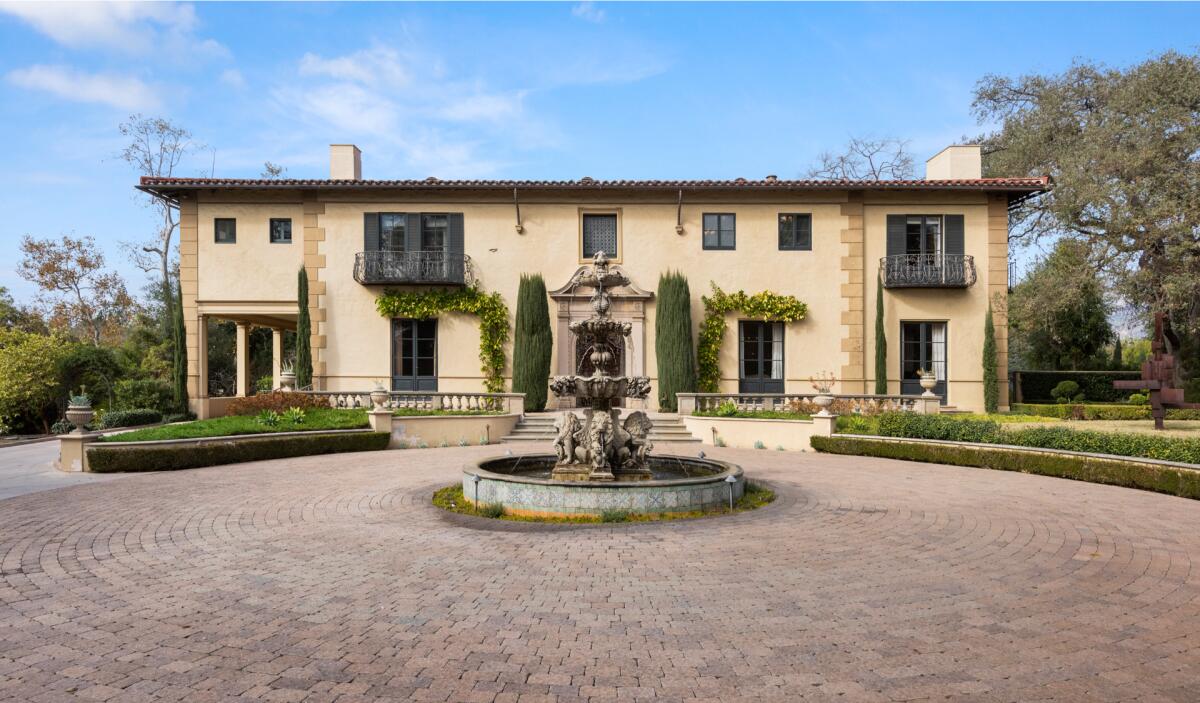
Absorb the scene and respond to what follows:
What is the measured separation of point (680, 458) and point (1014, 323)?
61.1ft

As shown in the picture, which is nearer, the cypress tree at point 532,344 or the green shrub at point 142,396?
the cypress tree at point 532,344

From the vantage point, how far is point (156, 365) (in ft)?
86.9

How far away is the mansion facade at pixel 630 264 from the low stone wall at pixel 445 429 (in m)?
3.90

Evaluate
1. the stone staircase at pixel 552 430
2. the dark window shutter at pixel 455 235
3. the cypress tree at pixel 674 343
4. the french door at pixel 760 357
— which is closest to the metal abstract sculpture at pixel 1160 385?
the french door at pixel 760 357

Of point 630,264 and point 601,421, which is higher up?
point 630,264

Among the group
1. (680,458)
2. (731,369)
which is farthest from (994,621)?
(731,369)

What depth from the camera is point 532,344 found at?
19797 mm

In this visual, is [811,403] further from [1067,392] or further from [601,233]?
[1067,392]

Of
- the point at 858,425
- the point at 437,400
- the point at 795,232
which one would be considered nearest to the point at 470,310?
the point at 437,400

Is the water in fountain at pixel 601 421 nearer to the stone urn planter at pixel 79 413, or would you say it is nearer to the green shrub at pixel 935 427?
the green shrub at pixel 935 427

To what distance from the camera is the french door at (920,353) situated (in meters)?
20.7

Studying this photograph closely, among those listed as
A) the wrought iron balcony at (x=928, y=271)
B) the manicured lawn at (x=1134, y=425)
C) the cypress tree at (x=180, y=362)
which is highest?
the wrought iron balcony at (x=928, y=271)

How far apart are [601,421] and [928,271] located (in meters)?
15.7

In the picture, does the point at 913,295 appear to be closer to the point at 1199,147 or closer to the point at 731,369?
the point at 731,369
